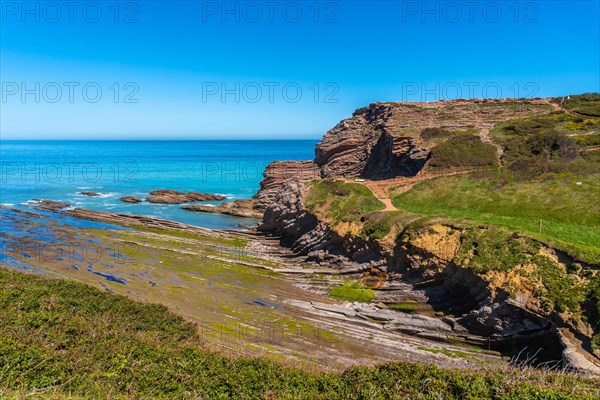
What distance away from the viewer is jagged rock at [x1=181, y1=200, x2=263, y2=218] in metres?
61.3

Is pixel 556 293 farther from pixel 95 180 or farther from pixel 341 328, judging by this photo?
pixel 95 180

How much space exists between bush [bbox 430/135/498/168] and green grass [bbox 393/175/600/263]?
13.2 feet

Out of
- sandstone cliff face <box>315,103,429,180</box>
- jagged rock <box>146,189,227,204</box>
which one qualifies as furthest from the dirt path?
jagged rock <box>146,189,227,204</box>

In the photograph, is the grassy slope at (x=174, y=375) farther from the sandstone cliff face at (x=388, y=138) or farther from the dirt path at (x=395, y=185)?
the sandstone cliff face at (x=388, y=138)

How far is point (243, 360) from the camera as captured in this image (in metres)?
14.6

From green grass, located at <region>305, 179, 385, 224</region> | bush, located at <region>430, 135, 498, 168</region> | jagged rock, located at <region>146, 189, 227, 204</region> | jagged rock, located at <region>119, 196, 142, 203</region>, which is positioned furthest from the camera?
jagged rock, located at <region>146, 189, 227, 204</region>

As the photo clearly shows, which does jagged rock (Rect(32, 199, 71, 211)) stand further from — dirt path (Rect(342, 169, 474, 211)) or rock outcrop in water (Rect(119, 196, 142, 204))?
dirt path (Rect(342, 169, 474, 211))

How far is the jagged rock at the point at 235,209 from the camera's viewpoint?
2414 inches

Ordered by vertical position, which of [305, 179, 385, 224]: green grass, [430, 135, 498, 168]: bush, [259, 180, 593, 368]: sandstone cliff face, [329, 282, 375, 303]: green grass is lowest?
[329, 282, 375, 303]: green grass

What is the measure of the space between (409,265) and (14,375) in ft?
76.7

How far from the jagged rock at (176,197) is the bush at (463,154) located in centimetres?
4558

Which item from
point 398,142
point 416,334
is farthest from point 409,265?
point 398,142

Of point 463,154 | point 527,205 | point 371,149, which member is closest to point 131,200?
point 371,149

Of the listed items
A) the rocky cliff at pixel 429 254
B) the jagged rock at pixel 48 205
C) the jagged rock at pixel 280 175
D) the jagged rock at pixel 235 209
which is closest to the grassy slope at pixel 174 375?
the rocky cliff at pixel 429 254
